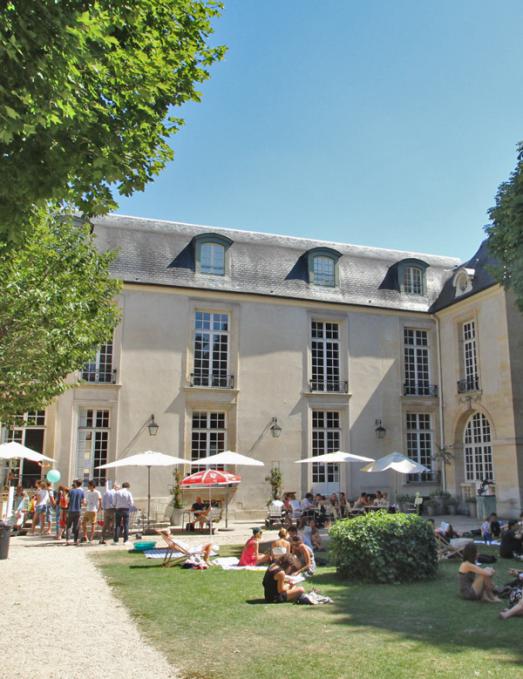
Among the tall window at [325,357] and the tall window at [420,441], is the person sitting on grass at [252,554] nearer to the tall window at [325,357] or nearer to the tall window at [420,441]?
the tall window at [325,357]

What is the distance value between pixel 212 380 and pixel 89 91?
15.3 m

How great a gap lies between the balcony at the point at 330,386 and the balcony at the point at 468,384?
150 inches

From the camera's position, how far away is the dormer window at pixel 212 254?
68.8ft

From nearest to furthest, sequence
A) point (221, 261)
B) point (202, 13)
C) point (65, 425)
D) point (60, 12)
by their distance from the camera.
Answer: point (60, 12), point (202, 13), point (65, 425), point (221, 261)

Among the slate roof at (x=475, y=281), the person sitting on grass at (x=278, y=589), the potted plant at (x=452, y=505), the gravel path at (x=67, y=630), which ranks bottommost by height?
the gravel path at (x=67, y=630)

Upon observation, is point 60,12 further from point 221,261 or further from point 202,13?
point 221,261

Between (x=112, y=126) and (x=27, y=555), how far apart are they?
9.76 m

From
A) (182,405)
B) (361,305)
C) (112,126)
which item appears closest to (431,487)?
(361,305)

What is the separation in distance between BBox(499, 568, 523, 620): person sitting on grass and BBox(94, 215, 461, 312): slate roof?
46.4ft

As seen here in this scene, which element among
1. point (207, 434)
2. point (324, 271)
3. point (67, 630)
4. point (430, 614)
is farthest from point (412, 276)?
point (67, 630)

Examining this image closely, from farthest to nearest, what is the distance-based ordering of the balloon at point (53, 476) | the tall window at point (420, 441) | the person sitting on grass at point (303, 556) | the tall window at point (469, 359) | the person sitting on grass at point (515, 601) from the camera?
the tall window at point (420, 441) < the tall window at point (469, 359) < the balloon at point (53, 476) < the person sitting on grass at point (303, 556) < the person sitting on grass at point (515, 601)

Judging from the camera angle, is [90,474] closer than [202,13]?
No

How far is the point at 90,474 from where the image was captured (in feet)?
61.4

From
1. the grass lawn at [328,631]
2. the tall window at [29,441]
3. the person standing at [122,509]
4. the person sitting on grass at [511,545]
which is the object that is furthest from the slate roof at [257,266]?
the grass lawn at [328,631]
